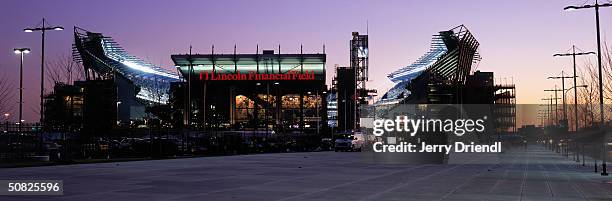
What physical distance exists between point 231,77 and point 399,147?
107 m

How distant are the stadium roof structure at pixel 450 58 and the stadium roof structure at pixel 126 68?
62692 mm

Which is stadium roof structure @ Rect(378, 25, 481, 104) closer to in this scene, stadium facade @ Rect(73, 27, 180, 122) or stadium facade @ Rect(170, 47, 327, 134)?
stadium facade @ Rect(170, 47, 327, 134)

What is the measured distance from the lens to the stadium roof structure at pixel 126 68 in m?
154

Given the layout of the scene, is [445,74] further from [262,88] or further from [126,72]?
[126,72]

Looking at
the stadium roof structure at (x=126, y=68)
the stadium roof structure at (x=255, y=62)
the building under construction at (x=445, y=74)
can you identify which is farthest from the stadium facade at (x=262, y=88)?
the building under construction at (x=445, y=74)

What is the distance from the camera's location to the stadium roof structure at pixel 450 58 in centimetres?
16525

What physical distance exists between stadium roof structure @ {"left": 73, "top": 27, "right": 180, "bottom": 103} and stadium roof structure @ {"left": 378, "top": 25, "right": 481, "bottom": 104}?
62.7m

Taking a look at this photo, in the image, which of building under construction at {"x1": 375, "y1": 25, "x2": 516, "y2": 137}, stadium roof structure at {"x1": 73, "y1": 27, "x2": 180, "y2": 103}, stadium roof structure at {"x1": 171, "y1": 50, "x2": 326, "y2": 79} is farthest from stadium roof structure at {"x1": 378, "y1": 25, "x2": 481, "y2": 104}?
stadium roof structure at {"x1": 73, "y1": 27, "x2": 180, "y2": 103}

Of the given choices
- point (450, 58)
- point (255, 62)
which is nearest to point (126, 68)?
point (255, 62)

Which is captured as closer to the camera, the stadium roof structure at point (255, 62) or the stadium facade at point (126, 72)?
the stadium facade at point (126, 72)

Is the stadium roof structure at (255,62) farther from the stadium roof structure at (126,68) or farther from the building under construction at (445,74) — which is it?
the building under construction at (445,74)

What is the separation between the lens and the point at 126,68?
162 m

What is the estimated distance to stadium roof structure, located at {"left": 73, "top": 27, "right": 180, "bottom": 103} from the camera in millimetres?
154250

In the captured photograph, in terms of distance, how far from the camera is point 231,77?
6161 inches
